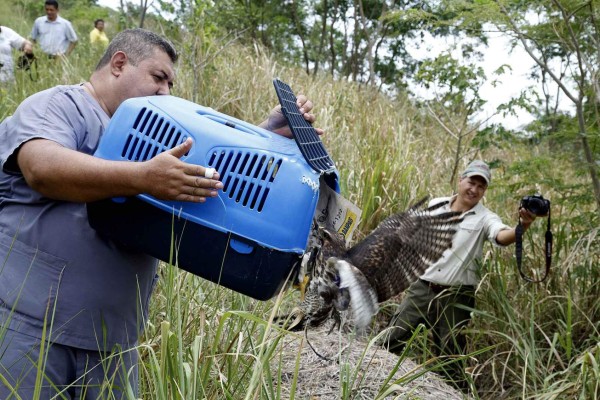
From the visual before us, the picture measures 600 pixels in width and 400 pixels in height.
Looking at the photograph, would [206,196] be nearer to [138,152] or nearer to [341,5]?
[138,152]

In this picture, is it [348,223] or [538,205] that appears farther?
[538,205]

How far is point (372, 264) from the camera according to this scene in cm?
365

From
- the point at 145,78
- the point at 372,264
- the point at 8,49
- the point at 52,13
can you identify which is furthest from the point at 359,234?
the point at 52,13

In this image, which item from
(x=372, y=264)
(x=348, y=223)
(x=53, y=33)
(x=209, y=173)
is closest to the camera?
(x=209, y=173)

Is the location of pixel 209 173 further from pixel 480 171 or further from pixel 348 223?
pixel 480 171

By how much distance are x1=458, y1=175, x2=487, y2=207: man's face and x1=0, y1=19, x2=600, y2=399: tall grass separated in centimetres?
11

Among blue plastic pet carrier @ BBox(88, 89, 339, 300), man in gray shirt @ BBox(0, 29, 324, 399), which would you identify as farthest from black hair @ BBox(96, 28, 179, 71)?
blue plastic pet carrier @ BBox(88, 89, 339, 300)

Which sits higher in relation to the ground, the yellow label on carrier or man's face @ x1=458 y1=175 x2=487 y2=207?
man's face @ x1=458 y1=175 x2=487 y2=207

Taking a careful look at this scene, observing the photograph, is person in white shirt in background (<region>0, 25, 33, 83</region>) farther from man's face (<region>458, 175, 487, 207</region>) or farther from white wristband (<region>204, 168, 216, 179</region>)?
white wristband (<region>204, 168, 216, 179</region>)

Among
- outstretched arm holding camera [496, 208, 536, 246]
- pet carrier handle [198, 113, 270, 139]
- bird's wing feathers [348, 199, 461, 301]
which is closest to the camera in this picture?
pet carrier handle [198, 113, 270, 139]

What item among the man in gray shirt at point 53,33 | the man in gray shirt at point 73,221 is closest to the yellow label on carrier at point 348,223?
the man in gray shirt at point 73,221

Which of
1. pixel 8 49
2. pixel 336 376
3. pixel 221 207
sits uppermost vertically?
pixel 221 207

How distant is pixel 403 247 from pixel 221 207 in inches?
78.1

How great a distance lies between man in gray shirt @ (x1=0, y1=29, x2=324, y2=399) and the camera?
77.3 inches
